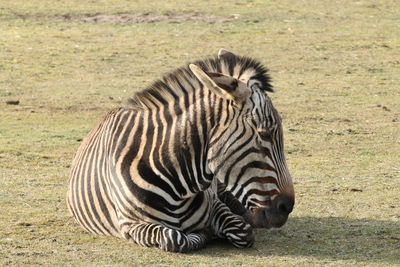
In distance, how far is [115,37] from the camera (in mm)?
21969

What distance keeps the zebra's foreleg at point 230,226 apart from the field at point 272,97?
0.09 metres

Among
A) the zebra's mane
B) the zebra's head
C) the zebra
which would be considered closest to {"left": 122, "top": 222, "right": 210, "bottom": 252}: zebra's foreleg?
the zebra

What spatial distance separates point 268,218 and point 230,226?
0.69 m

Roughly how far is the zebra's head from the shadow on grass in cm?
58

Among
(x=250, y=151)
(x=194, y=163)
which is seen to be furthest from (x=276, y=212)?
(x=194, y=163)

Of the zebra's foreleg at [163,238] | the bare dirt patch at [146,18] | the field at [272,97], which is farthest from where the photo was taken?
the bare dirt patch at [146,18]

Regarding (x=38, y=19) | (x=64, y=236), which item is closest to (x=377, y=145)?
(x=64, y=236)

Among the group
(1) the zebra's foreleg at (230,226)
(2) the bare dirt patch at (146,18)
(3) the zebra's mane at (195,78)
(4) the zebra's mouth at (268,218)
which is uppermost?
(3) the zebra's mane at (195,78)

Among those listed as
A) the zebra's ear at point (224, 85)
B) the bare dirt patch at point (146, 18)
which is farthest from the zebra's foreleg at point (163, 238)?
the bare dirt patch at point (146, 18)

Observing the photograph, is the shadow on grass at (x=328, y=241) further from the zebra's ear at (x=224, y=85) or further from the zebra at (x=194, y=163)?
the zebra's ear at (x=224, y=85)

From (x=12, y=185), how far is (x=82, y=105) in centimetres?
548

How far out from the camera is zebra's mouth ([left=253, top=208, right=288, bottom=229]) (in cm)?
699

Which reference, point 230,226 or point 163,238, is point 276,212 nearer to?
point 230,226

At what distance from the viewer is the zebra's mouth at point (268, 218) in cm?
699
